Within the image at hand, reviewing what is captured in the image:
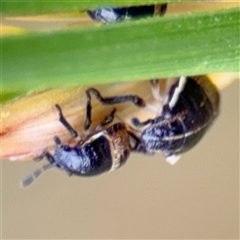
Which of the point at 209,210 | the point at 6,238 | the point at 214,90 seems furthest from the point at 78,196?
the point at 214,90

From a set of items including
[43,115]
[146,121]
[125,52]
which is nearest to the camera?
[125,52]

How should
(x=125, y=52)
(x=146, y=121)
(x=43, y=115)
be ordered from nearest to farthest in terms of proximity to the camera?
(x=125, y=52), (x=43, y=115), (x=146, y=121)

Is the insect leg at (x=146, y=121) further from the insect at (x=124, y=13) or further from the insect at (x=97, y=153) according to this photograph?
the insect at (x=124, y=13)

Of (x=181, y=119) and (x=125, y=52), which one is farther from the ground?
(x=181, y=119)

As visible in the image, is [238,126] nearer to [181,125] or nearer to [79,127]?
[181,125]

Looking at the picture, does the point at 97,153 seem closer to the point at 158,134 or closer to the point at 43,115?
the point at 158,134

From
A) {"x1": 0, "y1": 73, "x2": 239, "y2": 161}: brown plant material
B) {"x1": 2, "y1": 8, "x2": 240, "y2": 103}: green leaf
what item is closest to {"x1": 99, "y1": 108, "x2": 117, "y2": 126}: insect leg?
{"x1": 0, "y1": 73, "x2": 239, "y2": 161}: brown plant material

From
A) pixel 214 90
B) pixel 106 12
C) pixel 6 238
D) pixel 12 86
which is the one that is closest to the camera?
pixel 12 86

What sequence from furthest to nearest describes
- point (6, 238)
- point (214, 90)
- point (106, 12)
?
point (6, 238)
point (214, 90)
point (106, 12)

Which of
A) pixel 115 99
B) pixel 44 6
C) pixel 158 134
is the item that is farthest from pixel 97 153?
pixel 44 6
